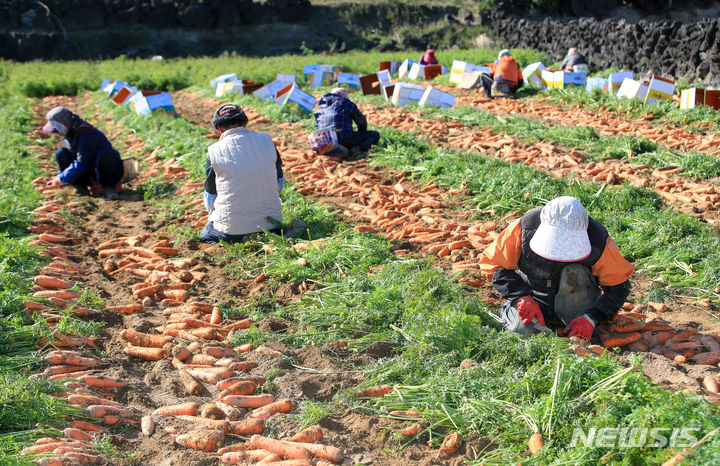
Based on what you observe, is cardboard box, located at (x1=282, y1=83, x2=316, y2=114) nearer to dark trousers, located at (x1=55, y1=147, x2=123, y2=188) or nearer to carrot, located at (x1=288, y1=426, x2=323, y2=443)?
dark trousers, located at (x1=55, y1=147, x2=123, y2=188)

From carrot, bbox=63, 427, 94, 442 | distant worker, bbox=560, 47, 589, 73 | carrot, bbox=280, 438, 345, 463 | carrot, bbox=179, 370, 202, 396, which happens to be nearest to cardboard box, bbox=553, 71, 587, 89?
distant worker, bbox=560, 47, 589, 73

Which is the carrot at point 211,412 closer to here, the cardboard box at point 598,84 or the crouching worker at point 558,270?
the crouching worker at point 558,270

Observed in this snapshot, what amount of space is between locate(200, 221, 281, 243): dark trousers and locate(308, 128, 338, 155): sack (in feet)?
9.02

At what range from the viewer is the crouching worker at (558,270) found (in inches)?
125

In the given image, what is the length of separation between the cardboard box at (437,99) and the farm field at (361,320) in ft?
10.8

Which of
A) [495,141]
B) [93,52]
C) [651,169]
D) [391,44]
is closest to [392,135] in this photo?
[495,141]

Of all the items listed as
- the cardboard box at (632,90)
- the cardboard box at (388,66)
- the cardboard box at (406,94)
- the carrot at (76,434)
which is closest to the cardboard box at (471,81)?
the cardboard box at (406,94)

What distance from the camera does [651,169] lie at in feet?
22.3

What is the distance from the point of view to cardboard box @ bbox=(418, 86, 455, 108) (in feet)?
36.9

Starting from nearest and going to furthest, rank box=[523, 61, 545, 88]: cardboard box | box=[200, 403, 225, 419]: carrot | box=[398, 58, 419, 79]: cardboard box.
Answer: box=[200, 403, 225, 419]: carrot < box=[523, 61, 545, 88]: cardboard box < box=[398, 58, 419, 79]: cardboard box

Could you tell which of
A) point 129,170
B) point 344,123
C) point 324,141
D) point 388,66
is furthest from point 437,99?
point 388,66

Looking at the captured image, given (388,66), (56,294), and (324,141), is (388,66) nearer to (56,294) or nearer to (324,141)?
(324,141)

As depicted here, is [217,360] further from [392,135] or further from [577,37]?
[577,37]

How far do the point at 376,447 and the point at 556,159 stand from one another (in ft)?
17.2
